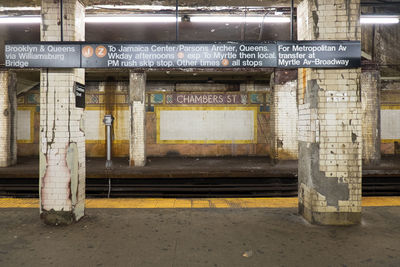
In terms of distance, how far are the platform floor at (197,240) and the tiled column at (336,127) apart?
34 cm

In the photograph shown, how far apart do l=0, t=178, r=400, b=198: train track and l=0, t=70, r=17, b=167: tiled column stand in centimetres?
188

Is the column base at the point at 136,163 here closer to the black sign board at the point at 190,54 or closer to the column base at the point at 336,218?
the black sign board at the point at 190,54

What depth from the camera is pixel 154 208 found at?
4805 millimetres

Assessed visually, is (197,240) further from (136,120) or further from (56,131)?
(136,120)

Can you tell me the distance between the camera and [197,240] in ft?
11.2

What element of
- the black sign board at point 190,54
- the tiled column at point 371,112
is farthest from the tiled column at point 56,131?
the tiled column at point 371,112

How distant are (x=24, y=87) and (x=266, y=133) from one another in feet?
36.9

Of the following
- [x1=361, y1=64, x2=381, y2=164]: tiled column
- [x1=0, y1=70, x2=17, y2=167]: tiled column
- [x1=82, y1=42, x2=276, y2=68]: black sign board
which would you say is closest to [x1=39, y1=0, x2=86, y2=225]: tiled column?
[x1=82, y1=42, x2=276, y2=68]: black sign board

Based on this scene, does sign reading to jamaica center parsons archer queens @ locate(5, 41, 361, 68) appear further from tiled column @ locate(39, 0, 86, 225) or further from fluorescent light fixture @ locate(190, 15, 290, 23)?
fluorescent light fixture @ locate(190, 15, 290, 23)

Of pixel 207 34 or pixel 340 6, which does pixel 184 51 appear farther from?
pixel 207 34

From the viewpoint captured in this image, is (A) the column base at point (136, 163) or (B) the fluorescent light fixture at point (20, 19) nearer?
(B) the fluorescent light fixture at point (20, 19)

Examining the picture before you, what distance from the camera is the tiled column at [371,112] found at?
8.82 meters

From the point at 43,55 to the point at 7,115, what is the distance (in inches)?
278

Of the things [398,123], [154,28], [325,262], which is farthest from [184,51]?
[398,123]
